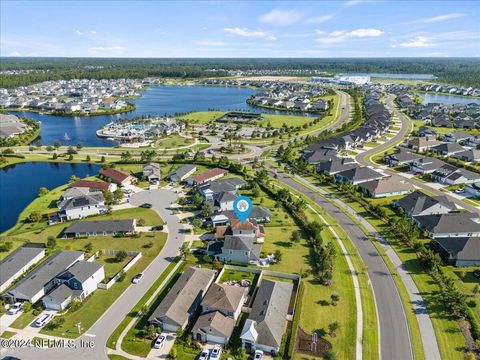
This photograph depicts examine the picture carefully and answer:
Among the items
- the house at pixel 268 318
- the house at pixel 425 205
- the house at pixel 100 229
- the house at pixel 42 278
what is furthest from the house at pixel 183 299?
the house at pixel 425 205

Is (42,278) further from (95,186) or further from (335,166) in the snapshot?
(335,166)

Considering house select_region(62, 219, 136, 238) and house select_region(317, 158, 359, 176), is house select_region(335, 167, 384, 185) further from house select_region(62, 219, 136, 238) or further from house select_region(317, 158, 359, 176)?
house select_region(62, 219, 136, 238)

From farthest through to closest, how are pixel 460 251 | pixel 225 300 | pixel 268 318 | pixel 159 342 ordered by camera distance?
pixel 460 251 < pixel 225 300 < pixel 268 318 < pixel 159 342

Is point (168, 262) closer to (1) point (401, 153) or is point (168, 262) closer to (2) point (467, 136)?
(1) point (401, 153)

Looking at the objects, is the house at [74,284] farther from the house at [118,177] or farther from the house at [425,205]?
the house at [425,205]

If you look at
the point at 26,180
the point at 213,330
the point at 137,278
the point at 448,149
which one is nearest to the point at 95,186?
the point at 26,180

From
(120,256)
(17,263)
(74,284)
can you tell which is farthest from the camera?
(120,256)

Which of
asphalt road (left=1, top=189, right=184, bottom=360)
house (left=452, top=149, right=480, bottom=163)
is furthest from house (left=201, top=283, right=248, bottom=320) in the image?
house (left=452, top=149, right=480, bottom=163)
